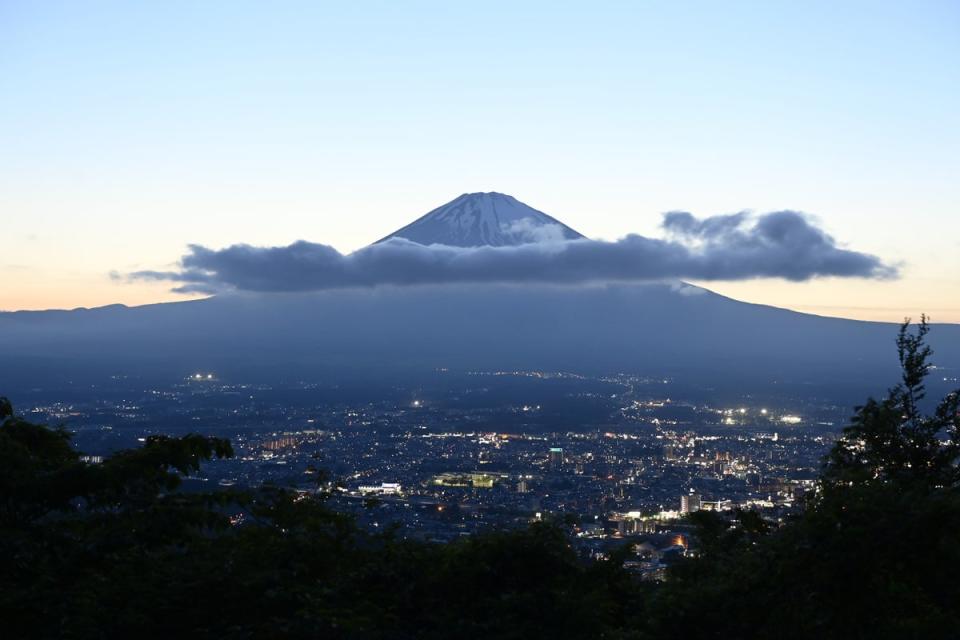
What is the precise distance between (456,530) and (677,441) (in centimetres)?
3166

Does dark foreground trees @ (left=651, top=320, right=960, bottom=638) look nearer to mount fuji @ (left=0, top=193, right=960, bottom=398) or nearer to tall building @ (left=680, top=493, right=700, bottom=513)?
tall building @ (left=680, top=493, right=700, bottom=513)

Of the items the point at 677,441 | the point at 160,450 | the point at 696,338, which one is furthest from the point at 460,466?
the point at 696,338

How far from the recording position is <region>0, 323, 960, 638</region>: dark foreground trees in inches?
265

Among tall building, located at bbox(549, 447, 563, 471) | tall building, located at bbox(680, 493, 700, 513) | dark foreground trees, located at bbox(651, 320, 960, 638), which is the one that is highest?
dark foreground trees, located at bbox(651, 320, 960, 638)

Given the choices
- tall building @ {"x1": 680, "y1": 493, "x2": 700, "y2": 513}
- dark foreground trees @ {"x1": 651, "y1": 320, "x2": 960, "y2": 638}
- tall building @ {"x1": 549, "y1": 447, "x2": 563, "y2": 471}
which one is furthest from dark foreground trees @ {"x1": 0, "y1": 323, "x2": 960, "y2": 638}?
tall building @ {"x1": 549, "y1": 447, "x2": 563, "y2": 471}

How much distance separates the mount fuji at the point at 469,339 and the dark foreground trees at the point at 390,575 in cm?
7244

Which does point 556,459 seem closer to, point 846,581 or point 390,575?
point 390,575

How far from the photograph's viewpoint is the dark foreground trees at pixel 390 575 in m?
6.72

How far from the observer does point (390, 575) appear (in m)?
7.91

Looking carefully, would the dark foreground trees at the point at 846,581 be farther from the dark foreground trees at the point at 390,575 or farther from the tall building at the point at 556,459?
the tall building at the point at 556,459

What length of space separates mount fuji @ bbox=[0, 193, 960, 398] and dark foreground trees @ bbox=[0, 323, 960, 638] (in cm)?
7244

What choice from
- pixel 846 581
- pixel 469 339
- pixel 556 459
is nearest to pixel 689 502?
pixel 556 459

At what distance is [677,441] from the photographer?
156 feet

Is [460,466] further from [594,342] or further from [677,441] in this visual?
[594,342]
